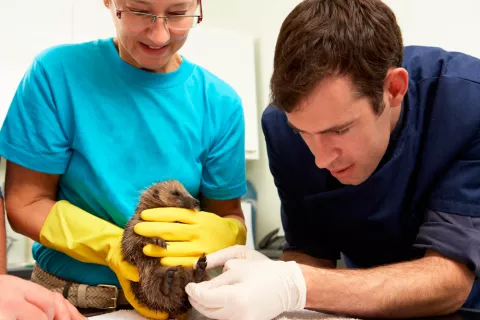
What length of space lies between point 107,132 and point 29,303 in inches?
27.5

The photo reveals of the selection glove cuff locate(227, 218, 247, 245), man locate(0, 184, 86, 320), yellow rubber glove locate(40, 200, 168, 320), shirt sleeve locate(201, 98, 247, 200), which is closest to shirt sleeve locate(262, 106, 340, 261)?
shirt sleeve locate(201, 98, 247, 200)

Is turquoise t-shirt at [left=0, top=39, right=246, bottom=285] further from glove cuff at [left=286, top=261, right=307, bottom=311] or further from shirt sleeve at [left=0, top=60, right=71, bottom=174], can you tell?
glove cuff at [left=286, top=261, right=307, bottom=311]

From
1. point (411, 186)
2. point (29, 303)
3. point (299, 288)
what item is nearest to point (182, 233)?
point (299, 288)

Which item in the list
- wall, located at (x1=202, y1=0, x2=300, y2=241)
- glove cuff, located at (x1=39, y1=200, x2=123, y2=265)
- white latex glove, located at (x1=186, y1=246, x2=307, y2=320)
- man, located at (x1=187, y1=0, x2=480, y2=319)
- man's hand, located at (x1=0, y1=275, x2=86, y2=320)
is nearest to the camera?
man's hand, located at (x1=0, y1=275, x2=86, y2=320)

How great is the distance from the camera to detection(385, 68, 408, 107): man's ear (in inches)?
66.0

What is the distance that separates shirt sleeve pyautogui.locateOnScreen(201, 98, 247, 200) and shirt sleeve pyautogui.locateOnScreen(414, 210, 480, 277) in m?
0.71

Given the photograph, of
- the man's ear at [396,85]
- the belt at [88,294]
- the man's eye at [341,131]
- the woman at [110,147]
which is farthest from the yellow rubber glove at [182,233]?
the man's ear at [396,85]

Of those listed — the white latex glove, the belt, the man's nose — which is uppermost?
the man's nose

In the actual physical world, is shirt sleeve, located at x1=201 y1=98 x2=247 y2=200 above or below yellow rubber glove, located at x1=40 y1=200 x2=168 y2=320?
above

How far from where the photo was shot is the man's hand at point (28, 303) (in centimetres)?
122

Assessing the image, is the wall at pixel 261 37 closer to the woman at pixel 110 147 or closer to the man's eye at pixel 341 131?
the woman at pixel 110 147

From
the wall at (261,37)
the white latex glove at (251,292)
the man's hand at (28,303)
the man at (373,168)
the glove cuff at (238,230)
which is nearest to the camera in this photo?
the man's hand at (28,303)

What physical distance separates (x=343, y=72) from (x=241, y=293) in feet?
2.39

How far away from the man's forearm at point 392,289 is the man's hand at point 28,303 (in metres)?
0.71
